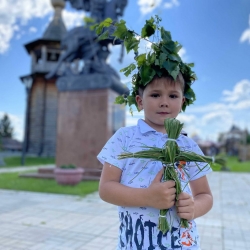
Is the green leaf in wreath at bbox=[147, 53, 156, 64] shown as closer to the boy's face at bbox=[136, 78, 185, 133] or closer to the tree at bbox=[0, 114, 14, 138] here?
the boy's face at bbox=[136, 78, 185, 133]

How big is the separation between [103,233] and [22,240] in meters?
1.09

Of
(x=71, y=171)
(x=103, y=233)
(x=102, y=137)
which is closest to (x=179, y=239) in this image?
(x=103, y=233)

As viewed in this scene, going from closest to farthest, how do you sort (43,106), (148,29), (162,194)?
(162,194)
(148,29)
(43,106)

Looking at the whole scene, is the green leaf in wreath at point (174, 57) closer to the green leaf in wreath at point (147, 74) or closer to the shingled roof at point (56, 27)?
the green leaf in wreath at point (147, 74)

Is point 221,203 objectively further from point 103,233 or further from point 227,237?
point 103,233

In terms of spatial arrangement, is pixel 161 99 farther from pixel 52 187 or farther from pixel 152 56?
pixel 52 187

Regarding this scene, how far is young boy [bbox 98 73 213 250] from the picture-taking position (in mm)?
1313

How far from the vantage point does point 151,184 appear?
1.31m

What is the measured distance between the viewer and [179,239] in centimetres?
139

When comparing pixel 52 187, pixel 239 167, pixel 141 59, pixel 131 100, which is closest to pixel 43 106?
pixel 239 167

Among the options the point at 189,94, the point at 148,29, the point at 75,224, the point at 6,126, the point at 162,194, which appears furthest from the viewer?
the point at 6,126

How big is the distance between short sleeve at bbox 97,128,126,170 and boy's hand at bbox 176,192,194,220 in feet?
1.12

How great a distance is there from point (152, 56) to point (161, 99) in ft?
0.73

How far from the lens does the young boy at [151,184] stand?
51.7 inches
